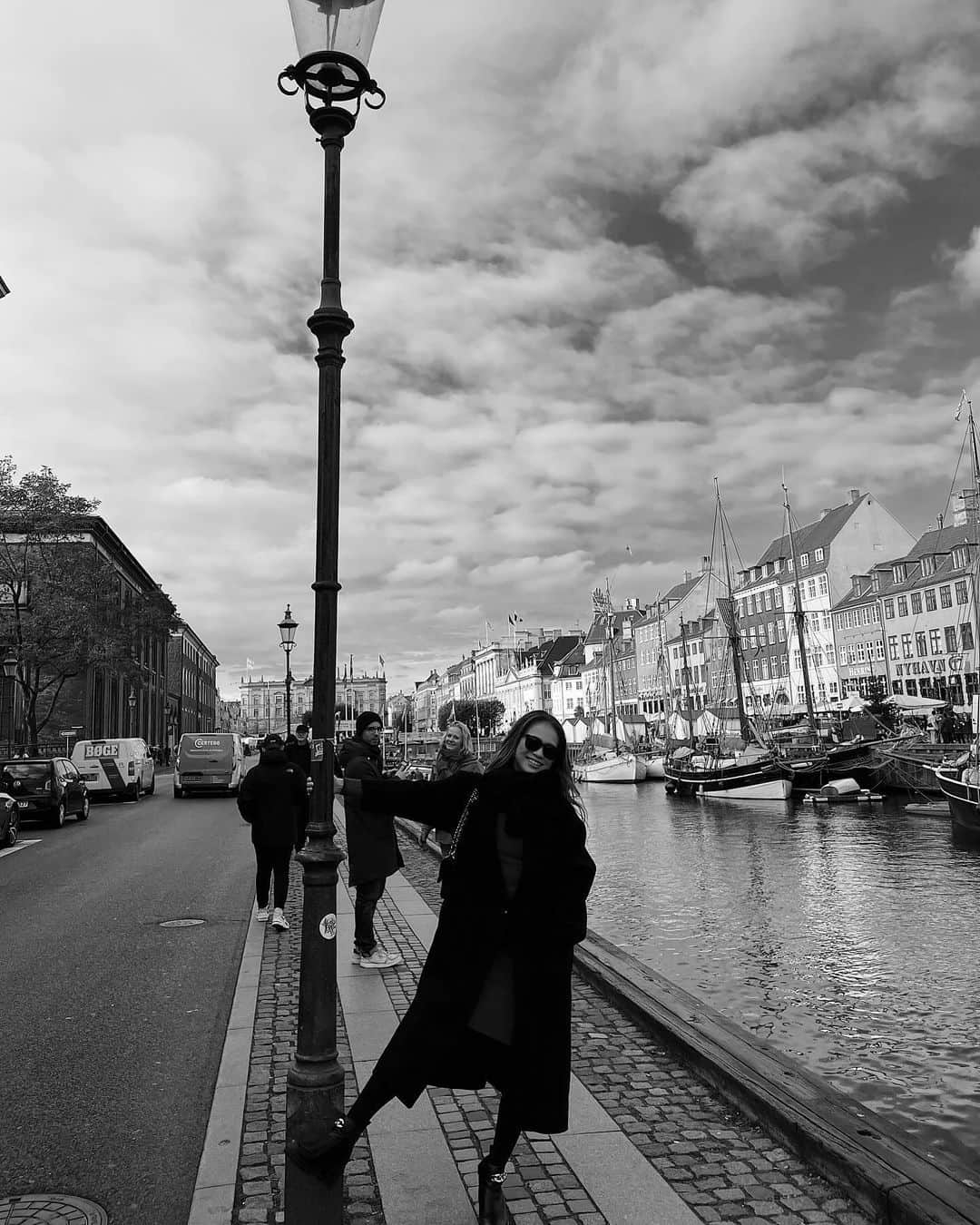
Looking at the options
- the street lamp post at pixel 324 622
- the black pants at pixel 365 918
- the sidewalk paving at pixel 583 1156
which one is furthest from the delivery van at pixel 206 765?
the street lamp post at pixel 324 622

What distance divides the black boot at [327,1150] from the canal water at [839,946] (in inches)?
103

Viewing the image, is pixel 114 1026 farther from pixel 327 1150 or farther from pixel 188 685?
pixel 188 685

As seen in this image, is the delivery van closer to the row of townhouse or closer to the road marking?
the road marking

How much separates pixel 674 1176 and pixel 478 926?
1672 mm

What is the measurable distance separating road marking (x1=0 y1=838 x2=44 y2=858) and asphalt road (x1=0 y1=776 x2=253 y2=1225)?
12.7 ft

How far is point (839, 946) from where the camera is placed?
12617mm

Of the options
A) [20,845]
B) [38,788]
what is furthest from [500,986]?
[38,788]

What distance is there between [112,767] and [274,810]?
2854 centimetres

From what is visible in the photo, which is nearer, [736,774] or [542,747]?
[542,747]

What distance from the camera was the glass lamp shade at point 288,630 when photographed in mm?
30984

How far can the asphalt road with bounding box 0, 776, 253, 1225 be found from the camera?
4648mm

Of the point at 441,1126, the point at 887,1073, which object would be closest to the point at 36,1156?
the point at 441,1126

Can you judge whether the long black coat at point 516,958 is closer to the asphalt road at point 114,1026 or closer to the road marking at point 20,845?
the asphalt road at point 114,1026

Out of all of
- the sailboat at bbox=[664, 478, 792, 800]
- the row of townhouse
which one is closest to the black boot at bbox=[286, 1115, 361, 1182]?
the row of townhouse
